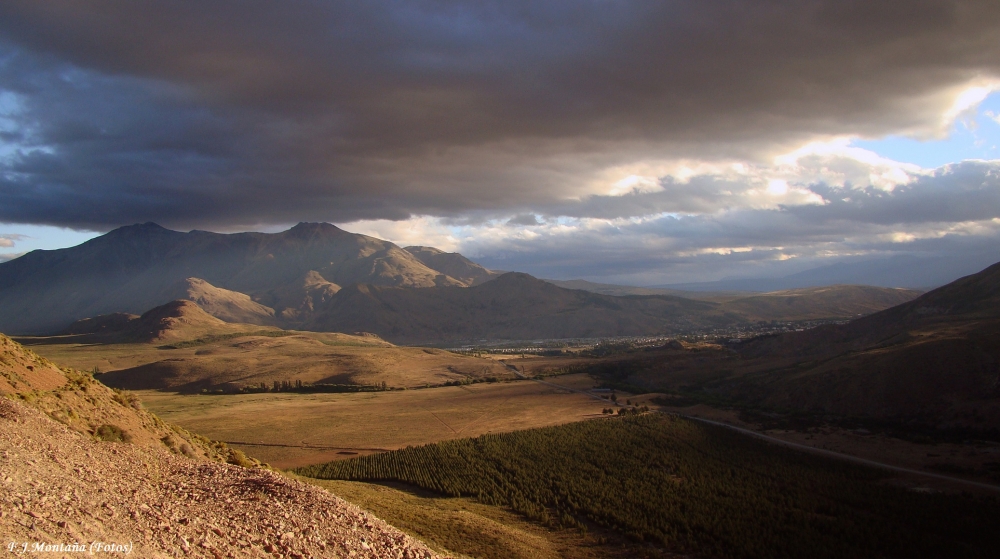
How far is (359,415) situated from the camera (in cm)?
7594

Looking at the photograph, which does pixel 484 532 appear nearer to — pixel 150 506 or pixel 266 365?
pixel 150 506

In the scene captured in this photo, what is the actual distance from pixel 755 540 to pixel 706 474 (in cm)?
1302

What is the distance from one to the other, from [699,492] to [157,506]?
33178 mm

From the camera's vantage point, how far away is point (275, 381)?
11119 centimetres

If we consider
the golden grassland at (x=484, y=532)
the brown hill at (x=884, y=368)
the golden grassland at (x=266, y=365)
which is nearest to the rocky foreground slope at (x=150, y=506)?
the golden grassland at (x=484, y=532)

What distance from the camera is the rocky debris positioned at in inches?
452

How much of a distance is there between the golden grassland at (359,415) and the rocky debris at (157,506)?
35272 mm

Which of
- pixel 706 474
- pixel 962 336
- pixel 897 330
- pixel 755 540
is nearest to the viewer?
pixel 755 540

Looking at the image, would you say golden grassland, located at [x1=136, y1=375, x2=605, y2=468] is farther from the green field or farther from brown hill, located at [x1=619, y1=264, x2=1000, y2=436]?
brown hill, located at [x1=619, y1=264, x2=1000, y2=436]

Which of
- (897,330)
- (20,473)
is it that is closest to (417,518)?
(20,473)

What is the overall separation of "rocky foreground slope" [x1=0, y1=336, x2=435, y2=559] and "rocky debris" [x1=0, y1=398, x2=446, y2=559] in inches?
1.1

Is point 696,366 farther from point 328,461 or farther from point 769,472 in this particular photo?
point 328,461

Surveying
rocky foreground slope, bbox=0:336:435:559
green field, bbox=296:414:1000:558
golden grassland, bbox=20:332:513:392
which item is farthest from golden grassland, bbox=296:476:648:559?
golden grassland, bbox=20:332:513:392

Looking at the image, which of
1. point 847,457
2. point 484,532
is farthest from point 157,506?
point 847,457
